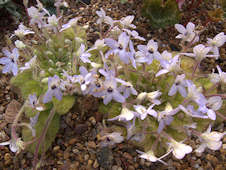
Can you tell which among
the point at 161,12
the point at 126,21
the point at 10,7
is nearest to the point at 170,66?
the point at 126,21

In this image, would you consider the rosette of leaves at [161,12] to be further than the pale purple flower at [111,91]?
Yes

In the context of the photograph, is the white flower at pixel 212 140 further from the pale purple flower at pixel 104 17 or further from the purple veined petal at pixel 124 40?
the pale purple flower at pixel 104 17

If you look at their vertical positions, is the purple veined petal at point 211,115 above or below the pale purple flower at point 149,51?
below

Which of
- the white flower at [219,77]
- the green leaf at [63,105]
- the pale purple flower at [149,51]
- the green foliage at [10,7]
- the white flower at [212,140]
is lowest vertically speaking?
the white flower at [212,140]

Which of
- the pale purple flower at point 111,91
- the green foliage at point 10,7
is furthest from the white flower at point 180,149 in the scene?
the green foliage at point 10,7

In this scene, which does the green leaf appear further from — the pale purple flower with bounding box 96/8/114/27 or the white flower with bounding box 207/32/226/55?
the white flower with bounding box 207/32/226/55

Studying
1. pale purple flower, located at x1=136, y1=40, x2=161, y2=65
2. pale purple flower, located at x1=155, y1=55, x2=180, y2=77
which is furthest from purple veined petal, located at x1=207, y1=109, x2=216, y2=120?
pale purple flower, located at x1=136, y1=40, x2=161, y2=65

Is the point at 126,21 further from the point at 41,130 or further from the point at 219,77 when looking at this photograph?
the point at 41,130
